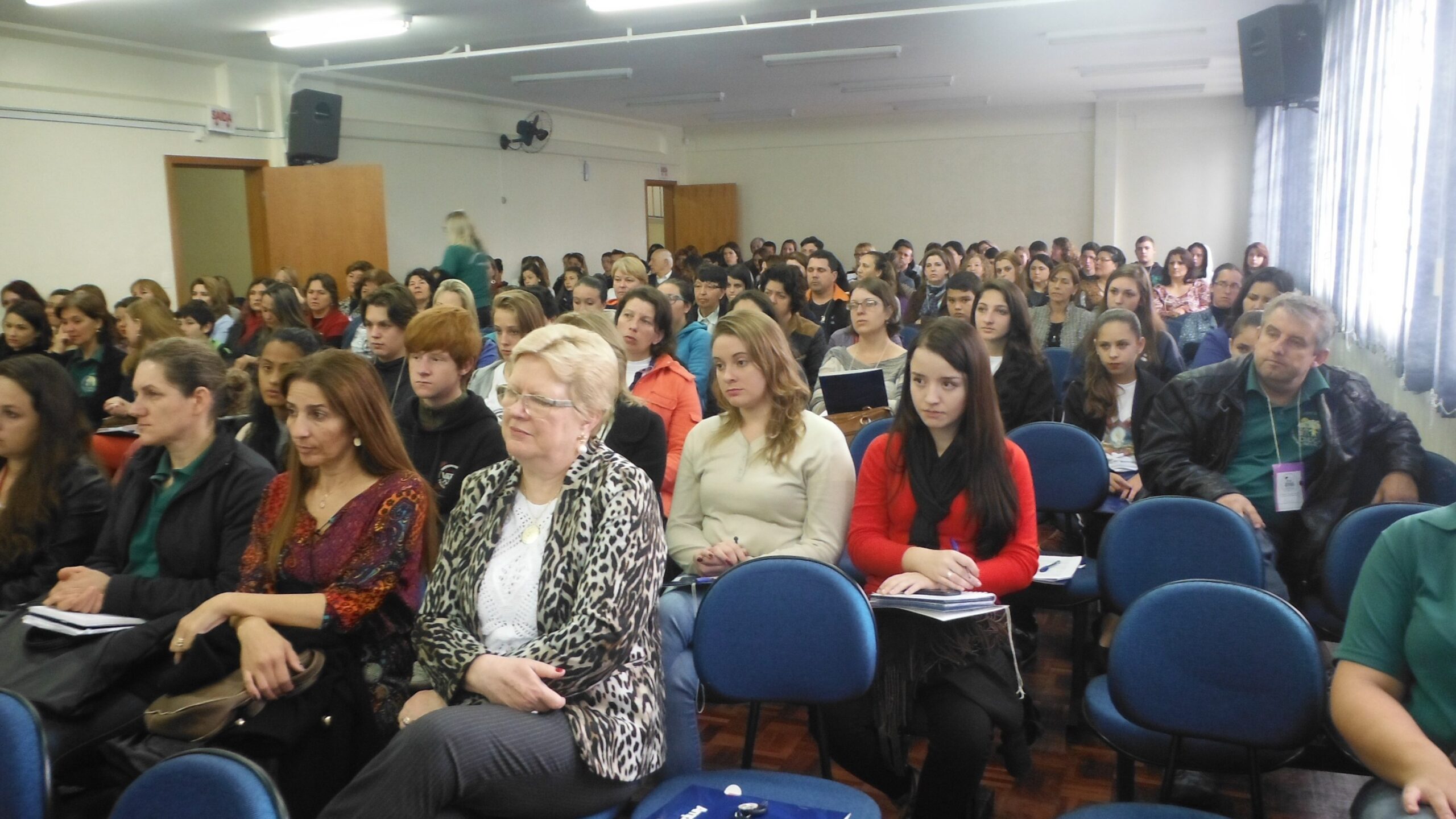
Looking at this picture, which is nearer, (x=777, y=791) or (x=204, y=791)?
(x=204, y=791)

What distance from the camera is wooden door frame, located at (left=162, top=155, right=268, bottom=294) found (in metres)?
8.63

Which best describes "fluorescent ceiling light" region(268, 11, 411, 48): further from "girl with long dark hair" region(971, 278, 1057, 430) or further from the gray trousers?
the gray trousers

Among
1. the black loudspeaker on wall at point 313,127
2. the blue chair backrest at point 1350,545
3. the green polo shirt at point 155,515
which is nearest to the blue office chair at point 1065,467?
the blue chair backrest at point 1350,545

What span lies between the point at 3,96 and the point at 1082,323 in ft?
24.9

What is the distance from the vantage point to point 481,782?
172cm

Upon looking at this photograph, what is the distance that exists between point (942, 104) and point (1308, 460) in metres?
11.3

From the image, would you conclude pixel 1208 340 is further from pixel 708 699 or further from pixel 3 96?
pixel 3 96

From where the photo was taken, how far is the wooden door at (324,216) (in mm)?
9203

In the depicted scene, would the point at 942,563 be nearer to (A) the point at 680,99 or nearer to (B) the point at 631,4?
(B) the point at 631,4

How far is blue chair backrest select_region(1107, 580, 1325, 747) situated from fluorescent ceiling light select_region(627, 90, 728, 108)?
10538 mm

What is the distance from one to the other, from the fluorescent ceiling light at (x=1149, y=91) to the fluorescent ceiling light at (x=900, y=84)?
259 cm

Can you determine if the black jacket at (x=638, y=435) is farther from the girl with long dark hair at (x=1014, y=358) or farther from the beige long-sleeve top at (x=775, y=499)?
the girl with long dark hair at (x=1014, y=358)

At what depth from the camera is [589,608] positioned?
1.87 m

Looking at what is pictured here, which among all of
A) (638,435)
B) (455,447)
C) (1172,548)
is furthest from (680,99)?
(1172,548)
